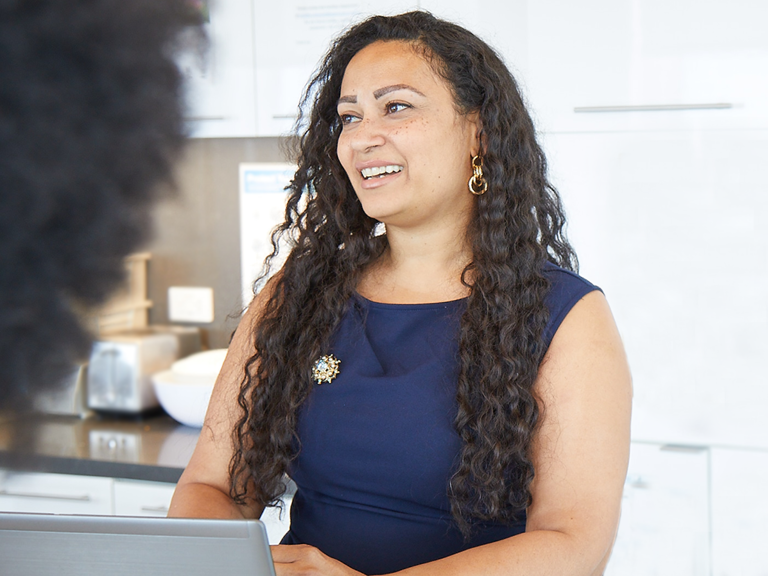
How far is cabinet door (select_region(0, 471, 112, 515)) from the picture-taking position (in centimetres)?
139

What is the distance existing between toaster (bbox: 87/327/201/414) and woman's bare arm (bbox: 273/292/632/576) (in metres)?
1.08

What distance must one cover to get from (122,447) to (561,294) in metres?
0.96

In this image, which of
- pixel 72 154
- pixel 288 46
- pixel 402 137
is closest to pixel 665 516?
pixel 402 137

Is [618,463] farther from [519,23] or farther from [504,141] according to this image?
[519,23]

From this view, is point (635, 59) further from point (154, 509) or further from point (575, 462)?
point (154, 509)

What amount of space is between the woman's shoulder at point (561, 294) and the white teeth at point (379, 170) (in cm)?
20

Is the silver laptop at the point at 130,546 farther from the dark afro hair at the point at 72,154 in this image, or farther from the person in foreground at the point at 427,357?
the person in foreground at the point at 427,357

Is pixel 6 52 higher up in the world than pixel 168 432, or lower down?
higher up

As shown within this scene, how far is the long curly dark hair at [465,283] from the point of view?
0.77 m

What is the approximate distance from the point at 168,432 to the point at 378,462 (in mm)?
862

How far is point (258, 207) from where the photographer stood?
1.76 metres

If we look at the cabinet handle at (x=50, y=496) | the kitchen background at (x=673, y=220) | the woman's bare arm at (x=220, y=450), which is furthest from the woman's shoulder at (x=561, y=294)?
the cabinet handle at (x=50, y=496)

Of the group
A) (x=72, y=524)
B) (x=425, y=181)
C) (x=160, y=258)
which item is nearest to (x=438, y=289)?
(x=425, y=181)

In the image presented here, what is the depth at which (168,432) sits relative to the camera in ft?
5.07
